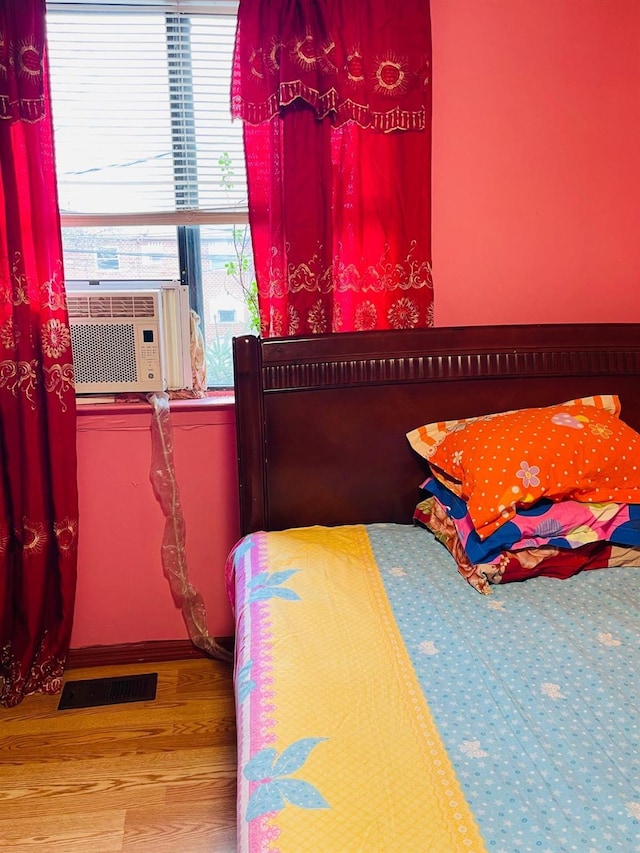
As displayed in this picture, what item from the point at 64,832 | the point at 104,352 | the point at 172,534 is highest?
the point at 104,352

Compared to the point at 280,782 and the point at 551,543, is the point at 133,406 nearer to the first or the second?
the point at 551,543

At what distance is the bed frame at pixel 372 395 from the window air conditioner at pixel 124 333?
0.40 m

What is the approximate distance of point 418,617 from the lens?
4.99 ft

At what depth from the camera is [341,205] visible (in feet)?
7.41

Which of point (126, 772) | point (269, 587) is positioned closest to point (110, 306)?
point (269, 587)

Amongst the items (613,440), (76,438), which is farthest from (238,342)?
(613,440)

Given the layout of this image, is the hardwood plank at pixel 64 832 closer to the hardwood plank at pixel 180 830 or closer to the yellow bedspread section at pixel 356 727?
the hardwood plank at pixel 180 830

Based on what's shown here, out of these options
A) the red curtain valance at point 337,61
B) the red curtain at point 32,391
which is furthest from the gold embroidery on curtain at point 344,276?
the red curtain at point 32,391

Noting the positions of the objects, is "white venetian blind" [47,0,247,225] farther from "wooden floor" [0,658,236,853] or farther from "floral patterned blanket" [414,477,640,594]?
"wooden floor" [0,658,236,853]

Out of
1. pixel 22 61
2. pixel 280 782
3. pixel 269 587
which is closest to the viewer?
pixel 280 782

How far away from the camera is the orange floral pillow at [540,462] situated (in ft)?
5.69

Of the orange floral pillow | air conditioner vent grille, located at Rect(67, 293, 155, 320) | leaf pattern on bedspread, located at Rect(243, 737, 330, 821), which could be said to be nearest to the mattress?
leaf pattern on bedspread, located at Rect(243, 737, 330, 821)

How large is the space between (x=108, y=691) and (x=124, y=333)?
3.83 feet

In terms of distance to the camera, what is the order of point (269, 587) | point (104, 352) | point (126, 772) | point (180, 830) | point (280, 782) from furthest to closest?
point (104, 352)
point (126, 772)
point (180, 830)
point (269, 587)
point (280, 782)
